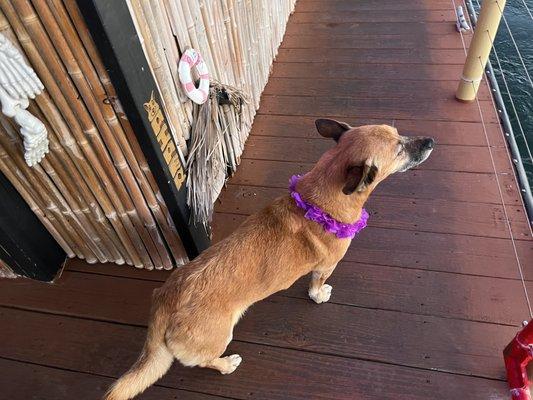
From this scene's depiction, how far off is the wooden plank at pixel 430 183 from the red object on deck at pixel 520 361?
48.0 inches

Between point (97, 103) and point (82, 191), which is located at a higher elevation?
point (97, 103)

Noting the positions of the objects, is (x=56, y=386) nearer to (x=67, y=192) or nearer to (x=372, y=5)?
(x=67, y=192)

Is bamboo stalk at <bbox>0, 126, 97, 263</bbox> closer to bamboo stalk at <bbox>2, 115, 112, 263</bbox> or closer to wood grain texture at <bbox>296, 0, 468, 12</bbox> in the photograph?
bamboo stalk at <bbox>2, 115, 112, 263</bbox>

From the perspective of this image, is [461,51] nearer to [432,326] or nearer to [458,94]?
[458,94]

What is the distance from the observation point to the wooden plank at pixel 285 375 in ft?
7.26

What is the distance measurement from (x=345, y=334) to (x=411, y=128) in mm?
2058

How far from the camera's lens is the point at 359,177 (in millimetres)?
1878

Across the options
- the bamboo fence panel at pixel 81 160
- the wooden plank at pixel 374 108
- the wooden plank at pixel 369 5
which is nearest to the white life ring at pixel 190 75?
the bamboo fence panel at pixel 81 160

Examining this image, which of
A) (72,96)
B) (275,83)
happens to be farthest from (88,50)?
(275,83)

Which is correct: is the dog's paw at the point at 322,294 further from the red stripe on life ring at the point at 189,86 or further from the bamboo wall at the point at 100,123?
→ the red stripe on life ring at the point at 189,86

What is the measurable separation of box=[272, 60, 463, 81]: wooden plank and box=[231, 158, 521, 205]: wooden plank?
133cm

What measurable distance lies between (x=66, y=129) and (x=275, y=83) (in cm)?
275

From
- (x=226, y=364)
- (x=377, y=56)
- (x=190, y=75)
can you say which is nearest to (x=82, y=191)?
(x=190, y=75)

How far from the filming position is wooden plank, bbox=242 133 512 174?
3.20 m
